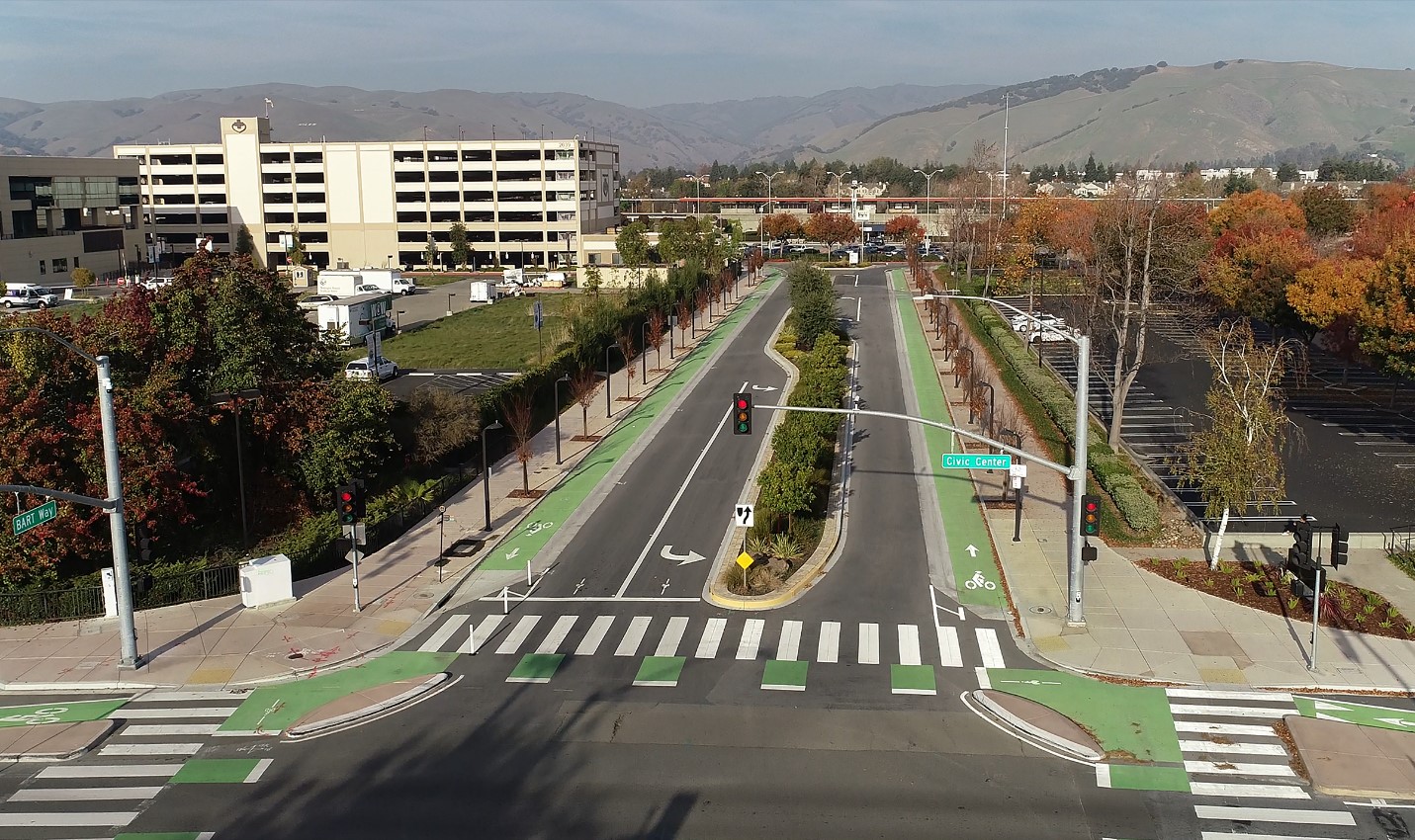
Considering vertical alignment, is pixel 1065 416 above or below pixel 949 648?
above

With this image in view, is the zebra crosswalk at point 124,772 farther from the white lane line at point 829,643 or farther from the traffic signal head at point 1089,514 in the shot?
the traffic signal head at point 1089,514

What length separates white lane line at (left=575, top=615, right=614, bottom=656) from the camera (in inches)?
1103

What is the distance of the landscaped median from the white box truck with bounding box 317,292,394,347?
4843 cm

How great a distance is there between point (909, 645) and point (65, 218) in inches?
4617

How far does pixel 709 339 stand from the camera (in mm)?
78000

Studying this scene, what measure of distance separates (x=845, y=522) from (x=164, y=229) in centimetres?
12681

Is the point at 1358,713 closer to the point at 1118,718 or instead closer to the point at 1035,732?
the point at 1118,718

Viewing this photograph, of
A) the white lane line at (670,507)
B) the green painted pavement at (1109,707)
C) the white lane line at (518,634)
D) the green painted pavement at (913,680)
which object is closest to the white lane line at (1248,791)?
the green painted pavement at (1109,707)

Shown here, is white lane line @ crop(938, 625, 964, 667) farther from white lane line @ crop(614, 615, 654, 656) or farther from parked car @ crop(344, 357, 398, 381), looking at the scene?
parked car @ crop(344, 357, 398, 381)

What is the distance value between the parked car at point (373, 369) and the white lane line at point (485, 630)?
30.8m

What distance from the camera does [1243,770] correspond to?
853 inches

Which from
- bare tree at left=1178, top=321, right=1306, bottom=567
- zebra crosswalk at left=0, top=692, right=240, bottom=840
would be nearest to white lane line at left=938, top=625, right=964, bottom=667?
bare tree at left=1178, top=321, right=1306, bottom=567

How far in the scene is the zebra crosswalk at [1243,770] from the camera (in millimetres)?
19734

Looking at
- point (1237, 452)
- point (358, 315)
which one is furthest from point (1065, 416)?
point (358, 315)
